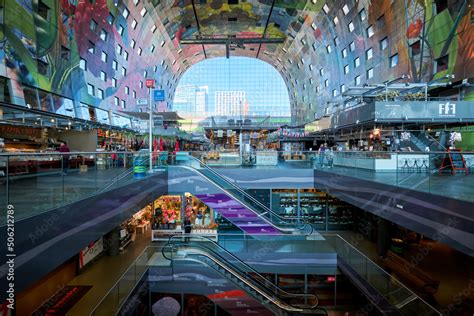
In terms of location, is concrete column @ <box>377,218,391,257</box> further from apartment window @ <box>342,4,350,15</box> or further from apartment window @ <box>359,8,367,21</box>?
apartment window @ <box>342,4,350,15</box>

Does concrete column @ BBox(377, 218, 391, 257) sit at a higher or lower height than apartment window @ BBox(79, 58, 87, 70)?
lower

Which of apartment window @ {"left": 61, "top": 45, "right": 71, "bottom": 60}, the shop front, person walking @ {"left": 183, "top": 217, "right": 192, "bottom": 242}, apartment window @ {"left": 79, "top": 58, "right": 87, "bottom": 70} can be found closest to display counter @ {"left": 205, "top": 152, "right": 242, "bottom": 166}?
the shop front

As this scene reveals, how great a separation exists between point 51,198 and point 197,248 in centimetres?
557

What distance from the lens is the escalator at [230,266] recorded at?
9.43 m

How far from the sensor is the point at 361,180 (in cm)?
945

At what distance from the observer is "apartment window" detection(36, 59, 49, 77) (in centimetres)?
1398

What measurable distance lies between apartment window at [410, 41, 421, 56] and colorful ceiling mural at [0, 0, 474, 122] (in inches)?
2.2

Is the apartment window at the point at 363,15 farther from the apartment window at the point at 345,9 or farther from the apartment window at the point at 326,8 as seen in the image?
the apartment window at the point at 326,8

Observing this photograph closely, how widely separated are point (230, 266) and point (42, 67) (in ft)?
42.4

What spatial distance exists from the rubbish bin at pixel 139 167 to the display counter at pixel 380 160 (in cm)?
745

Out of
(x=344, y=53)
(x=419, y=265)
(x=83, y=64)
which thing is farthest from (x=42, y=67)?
(x=344, y=53)

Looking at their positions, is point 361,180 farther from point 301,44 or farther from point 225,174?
point 301,44

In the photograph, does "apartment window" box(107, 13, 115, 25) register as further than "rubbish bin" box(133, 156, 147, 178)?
Yes

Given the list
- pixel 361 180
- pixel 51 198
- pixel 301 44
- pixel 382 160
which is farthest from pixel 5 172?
pixel 301 44
